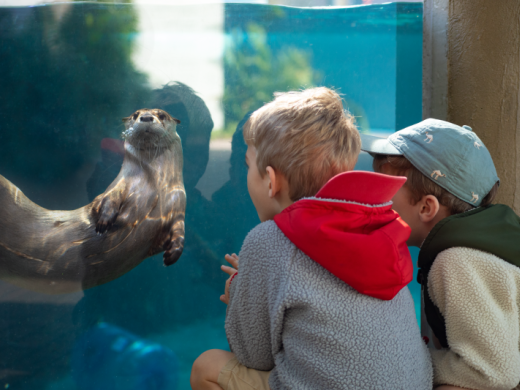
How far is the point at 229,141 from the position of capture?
2.41 m

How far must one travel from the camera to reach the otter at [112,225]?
183cm

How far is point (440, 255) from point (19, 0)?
1963 mm

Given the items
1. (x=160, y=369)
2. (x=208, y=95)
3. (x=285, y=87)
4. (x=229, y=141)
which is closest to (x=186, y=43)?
(x=208, y=95)

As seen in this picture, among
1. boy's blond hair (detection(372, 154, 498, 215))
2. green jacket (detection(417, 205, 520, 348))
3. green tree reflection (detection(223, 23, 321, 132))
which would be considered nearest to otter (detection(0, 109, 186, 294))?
green tree reflection (detection(223, 23, 321, 132))

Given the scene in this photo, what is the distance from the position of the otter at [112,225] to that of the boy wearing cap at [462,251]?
1278 mm

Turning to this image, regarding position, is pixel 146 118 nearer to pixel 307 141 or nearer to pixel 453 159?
pixel 307 141

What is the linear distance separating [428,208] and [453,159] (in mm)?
206

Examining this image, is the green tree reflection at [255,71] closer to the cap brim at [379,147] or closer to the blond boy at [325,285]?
the cap brim at [379,147]

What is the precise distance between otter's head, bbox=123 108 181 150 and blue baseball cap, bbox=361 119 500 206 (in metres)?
1.35

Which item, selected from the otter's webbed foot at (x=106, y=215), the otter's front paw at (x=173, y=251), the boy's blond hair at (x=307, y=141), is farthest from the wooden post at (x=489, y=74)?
the otter's webbed foot at (x=106, y=215)

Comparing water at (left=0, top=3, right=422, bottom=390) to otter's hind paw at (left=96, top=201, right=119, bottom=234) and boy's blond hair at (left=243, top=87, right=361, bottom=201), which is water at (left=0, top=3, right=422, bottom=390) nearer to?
otter's hind paw at (left=96, top=201, right=119, bottom=234)

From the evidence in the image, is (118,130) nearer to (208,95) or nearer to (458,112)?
(208,95)

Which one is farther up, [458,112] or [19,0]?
[19,0]

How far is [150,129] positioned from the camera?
2.25 metres
